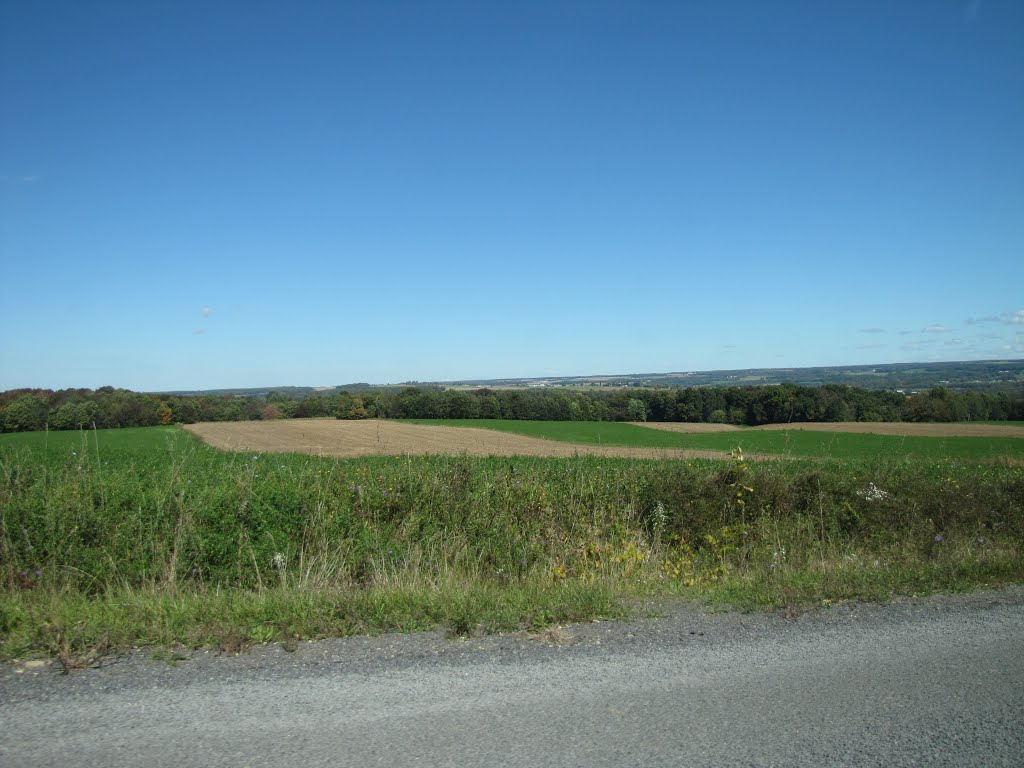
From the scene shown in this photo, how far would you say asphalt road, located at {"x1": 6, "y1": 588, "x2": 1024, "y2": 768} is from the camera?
3.25 m

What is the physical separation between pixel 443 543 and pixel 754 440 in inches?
1175

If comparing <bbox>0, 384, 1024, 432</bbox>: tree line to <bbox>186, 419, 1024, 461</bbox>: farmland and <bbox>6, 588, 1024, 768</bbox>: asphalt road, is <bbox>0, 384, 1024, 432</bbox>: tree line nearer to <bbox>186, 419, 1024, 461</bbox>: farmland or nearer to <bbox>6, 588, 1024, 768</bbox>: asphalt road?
<bbox>186, 419, 1024, 461</bbox>: farmland

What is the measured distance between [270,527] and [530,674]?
4180mm

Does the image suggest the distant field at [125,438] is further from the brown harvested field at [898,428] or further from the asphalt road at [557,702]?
the brown harvested field at [898,428]

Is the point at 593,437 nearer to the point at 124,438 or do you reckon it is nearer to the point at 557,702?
the point at 124,438

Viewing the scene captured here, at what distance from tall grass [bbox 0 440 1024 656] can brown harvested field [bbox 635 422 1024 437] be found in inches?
1163

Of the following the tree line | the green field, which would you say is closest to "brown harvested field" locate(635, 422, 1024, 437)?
the green field

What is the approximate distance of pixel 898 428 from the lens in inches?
1737

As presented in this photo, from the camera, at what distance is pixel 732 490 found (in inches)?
356

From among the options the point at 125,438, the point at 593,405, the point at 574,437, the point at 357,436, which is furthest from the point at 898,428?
the point at 125,438

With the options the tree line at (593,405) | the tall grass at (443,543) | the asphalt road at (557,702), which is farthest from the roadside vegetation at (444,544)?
the tree line at (593,405)

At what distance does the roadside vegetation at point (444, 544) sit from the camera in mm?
4992

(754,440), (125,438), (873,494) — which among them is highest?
(125,438)

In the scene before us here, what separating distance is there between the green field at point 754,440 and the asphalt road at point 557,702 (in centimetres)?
2023
